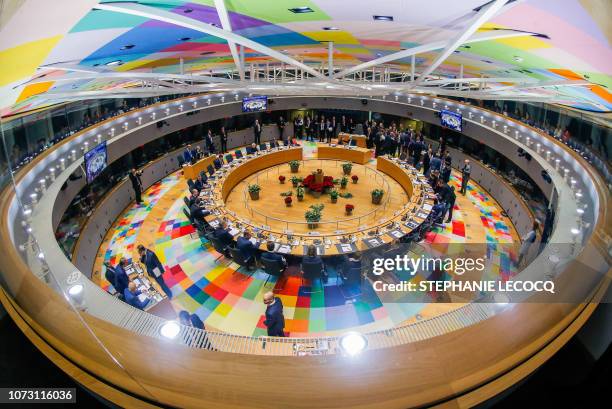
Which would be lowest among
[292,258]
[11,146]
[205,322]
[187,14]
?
[205,322]

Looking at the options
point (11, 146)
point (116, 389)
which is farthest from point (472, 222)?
point (11, 146)

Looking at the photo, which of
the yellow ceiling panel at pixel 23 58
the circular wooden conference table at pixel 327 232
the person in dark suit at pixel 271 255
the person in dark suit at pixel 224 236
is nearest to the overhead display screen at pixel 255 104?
the circular wooden conference table at pixel 327 232

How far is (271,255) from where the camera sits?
932cm

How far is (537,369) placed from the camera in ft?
8.41

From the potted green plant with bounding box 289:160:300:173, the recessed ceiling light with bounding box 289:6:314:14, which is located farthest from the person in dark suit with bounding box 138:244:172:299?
the potted green plant with bounding box 289:160:300:173

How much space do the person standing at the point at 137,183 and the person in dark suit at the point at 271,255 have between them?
7.21 m

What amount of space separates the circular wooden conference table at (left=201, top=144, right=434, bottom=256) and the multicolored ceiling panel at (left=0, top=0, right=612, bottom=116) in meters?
4.88

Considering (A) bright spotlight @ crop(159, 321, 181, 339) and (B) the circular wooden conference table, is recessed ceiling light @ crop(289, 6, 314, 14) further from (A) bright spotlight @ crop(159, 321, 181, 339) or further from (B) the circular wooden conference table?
(B) the circular wooden conference table

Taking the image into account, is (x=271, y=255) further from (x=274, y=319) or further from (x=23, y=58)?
(x=23, y=58)

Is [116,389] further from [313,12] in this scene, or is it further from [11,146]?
[11,146]

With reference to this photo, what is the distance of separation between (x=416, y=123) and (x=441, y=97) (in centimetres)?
220

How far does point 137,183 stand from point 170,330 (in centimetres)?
1203

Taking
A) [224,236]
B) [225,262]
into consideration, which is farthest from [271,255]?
[225,262]

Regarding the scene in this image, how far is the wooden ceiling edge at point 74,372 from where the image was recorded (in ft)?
7.34
